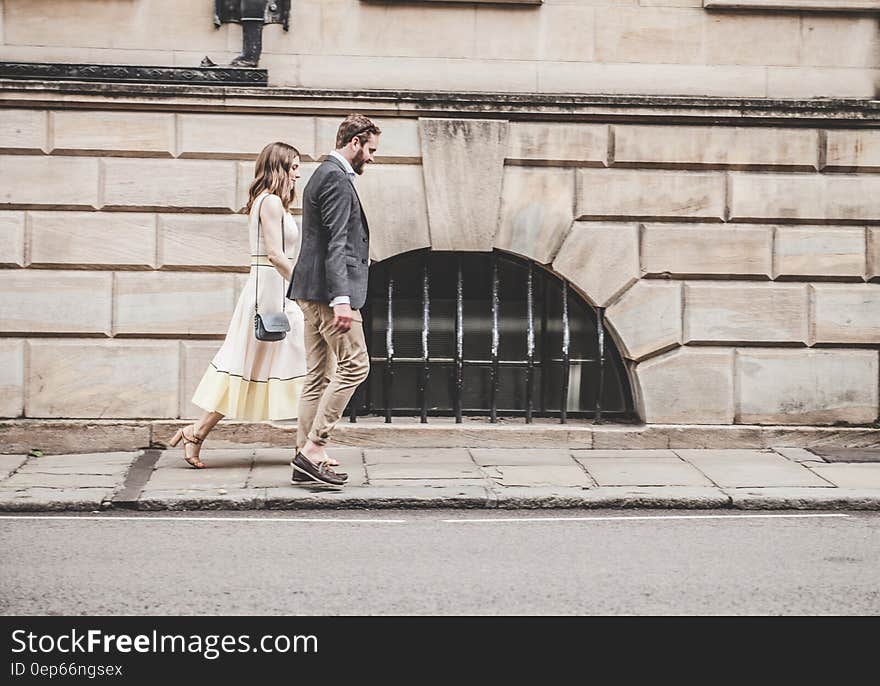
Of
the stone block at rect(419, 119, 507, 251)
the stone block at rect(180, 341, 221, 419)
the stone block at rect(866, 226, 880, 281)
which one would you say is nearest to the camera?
the stone block at rect(180, 341, 221, 419)

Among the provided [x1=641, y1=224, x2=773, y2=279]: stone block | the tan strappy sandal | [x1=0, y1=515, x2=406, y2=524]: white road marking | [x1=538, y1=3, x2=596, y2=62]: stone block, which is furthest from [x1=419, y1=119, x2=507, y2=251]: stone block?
[x1=0, y1=515, x2=406, y2=524]: white road marking

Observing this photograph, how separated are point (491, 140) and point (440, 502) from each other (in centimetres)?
326

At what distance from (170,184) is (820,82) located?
498 centimetres

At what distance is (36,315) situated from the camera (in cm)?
1018

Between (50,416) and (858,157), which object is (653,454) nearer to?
(858,157)

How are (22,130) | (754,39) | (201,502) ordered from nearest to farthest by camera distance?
(201,502) → (22,130) → (754,39)

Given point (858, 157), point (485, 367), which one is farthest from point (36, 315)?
point (858, 157)

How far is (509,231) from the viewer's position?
10523 mm

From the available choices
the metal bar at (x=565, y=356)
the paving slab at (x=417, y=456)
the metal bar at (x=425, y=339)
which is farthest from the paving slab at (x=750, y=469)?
the metal bar at (x=425, y=339)

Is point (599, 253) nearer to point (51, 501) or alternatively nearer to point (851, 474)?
point (851, 474)

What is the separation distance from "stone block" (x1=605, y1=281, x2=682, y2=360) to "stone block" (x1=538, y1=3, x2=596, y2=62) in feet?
5.94

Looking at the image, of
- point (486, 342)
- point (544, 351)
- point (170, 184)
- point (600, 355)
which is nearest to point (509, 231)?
point (486, 342)

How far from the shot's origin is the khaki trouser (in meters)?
8.35

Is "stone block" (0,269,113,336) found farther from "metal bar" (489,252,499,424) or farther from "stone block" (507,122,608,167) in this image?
"stone block" (507,122,608,167)
